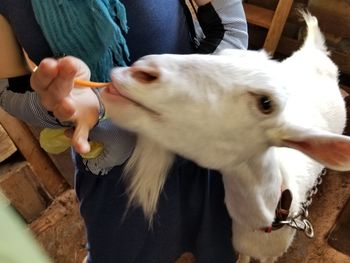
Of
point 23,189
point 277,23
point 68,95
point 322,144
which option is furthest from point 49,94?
point 277,23

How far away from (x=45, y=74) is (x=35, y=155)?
3.38ft

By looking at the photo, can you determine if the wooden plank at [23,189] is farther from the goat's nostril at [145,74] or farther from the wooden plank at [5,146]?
the goat's nostril at [145,74]

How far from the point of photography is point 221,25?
34.0 inches

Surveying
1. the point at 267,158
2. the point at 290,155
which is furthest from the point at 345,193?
the point at 267,158

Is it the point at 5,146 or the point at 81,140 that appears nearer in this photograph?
the point at 81,140

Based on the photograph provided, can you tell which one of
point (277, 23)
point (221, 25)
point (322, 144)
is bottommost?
point (277, 23)

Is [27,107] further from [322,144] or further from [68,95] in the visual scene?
[322,144]

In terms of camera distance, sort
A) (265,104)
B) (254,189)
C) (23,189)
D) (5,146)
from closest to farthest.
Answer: (265,104) < (254,189) < (5,146) < (23,189)

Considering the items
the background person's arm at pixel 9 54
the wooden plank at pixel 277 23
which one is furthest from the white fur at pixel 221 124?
the wooden plank at pixel 277 23

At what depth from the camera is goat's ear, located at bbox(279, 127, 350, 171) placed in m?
0.64

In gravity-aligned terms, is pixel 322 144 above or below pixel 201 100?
below

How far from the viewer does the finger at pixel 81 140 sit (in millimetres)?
561

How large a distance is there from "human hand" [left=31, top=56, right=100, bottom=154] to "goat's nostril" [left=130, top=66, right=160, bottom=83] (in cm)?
8

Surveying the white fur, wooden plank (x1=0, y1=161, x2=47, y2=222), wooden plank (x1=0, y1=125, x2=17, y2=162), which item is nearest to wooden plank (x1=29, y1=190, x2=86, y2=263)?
wooden plank (x1=0, y1=161, x2=47, y2=222)
